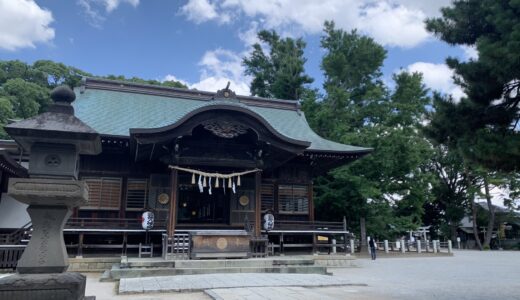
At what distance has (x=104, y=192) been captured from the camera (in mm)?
13852

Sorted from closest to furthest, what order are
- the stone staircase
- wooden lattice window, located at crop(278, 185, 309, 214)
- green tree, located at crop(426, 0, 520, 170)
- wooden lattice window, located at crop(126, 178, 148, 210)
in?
green tree, located at crop(426, 0, 520, 170)
the stone staircase
wooden lattice window, located at crop(126, 178, 148, 210)
wooden lattice window, located at crop(278, 185, 309, 214)

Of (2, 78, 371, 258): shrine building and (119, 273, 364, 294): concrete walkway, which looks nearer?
(119, 273, 364, 294): concrete walkway

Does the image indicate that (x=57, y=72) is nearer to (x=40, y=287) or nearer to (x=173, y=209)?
(x=173, y=209)

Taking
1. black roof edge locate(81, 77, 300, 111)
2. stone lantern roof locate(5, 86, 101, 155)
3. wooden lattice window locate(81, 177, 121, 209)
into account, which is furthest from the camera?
black roof edge locate(81, 77, 300, 111)

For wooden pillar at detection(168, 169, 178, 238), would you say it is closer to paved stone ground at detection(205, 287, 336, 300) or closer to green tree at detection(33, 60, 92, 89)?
paved stone ground at detection(205, 287, 336, 300)

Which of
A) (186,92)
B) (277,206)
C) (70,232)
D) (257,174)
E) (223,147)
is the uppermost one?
(186,92)

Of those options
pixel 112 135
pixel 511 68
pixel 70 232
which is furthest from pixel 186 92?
pixel 511 68

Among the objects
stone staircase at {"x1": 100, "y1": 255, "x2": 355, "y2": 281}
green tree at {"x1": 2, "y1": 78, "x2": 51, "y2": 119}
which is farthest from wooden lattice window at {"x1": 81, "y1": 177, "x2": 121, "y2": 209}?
green tree at {"x1": 2, "y1": 78, "x2": 51, "y2": 119}

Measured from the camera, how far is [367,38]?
26.3 meters

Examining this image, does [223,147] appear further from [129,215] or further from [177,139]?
[129,215]

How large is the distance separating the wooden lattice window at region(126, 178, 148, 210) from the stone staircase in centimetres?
301

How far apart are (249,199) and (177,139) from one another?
159 inches

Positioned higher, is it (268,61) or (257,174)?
(268,61)

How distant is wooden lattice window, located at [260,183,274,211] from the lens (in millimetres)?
15617
